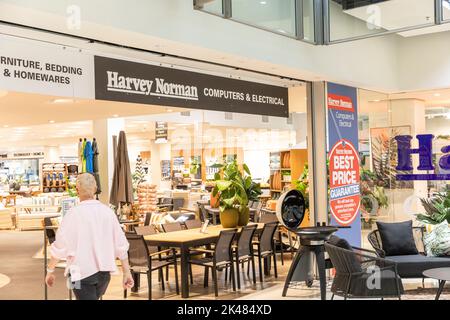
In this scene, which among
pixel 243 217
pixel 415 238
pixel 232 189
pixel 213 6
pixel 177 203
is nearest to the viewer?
pixel 213 6

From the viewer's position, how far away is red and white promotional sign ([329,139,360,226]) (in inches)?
363

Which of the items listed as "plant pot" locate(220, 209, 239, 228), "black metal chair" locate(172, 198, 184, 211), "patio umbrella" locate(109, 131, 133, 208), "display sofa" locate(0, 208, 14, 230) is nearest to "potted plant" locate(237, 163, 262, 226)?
"plant pot" locate(220, 209, 239, 228)

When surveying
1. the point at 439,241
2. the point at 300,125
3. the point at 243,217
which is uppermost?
the point at 300,125

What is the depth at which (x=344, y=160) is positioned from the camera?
374 inches

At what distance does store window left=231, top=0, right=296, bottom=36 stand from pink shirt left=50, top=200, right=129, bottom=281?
315 cm

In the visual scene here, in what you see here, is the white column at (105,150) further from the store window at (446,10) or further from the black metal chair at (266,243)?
the store window at (446,10)

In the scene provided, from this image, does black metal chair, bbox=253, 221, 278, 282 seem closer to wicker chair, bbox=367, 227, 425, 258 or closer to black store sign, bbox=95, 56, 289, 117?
wicker chair, bbox=367, 227, 425, 258

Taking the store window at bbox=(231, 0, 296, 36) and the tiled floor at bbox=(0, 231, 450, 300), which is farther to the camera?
the tiled floor at bbox=(0, 231, 450, 300)

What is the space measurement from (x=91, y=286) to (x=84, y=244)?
1.13 ft

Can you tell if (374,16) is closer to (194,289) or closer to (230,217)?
(230,217)

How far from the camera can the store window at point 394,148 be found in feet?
33.3

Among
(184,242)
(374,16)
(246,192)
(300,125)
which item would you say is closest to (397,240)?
(246,192)

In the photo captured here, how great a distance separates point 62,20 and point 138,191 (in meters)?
8.28
